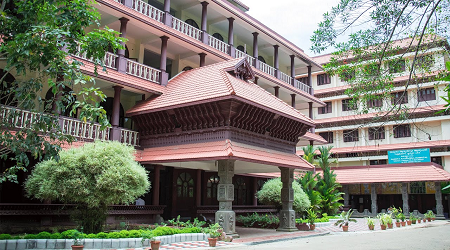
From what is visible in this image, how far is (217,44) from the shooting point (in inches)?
869

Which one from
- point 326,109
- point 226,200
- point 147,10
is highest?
point 326,109

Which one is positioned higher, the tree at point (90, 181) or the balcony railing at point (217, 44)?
the balcony railing at point (217, 44)

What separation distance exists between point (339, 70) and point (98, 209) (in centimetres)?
864

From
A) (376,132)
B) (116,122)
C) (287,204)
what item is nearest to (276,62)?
(376,132)

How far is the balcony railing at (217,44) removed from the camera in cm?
2156

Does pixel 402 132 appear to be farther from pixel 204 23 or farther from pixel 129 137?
pixel 129 137

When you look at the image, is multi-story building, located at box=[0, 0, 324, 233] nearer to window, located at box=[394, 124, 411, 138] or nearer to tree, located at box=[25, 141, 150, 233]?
tree, located at box=[25, 141, 150, 233]

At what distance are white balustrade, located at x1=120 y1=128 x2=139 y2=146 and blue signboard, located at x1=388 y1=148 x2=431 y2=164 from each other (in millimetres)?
26423

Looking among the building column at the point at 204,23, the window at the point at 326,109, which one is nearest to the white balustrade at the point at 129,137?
the building column at the point at 204,23

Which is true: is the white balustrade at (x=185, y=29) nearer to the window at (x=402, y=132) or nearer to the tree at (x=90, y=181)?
the tree at (x=90, y=181)

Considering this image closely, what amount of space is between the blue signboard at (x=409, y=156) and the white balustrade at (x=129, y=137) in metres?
26.4

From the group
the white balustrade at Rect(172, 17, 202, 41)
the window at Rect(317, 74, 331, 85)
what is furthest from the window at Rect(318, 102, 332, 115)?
the white balustrade at Rect(172, 17, 202, 41)

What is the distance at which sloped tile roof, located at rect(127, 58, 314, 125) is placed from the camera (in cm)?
1445

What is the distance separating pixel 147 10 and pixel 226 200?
10227 millimetres
